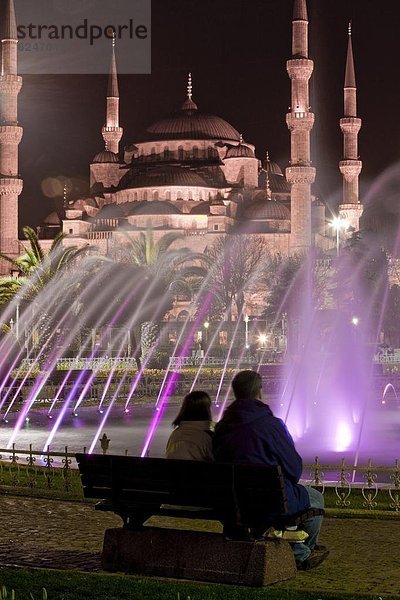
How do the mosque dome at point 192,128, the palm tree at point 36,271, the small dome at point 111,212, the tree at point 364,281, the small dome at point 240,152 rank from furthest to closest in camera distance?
the mosque dome at point 192,128
the small dome at point 240,152
the small dome at point 111,212
the tree at point 364,281
the palm tree at point 36,271

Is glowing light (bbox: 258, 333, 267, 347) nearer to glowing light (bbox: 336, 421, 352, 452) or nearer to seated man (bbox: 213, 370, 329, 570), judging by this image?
glowing light (bbox: 336, 421, 352, 452)

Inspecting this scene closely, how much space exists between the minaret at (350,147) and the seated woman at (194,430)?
188ft

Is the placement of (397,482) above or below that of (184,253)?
below

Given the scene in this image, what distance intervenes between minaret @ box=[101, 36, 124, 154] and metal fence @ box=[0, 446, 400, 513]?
211ft

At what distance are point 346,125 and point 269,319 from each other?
43.0 feet

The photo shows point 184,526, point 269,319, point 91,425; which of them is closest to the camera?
point 184,526

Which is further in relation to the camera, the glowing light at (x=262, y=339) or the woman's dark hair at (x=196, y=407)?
the glowing light at (x=262, y=339)

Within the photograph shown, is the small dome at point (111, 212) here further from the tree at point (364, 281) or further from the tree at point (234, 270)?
the tree at point (364, 281)

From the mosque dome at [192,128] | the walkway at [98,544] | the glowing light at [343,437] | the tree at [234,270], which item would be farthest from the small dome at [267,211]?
the walkway at [98,544]

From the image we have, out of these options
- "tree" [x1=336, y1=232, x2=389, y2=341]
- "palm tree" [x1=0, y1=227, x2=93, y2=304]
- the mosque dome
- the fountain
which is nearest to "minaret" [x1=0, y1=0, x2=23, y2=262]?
the fountain

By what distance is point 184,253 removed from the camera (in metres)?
62.8

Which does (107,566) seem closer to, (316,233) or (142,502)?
(142,502)

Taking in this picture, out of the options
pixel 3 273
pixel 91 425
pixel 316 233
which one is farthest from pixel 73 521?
pixel 316 233

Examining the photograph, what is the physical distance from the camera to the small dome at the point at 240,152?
8006 cm
